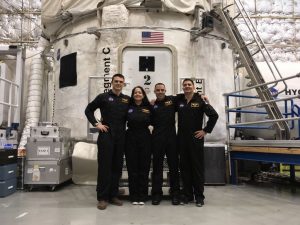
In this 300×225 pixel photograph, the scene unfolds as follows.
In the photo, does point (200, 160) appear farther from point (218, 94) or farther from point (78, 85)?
point (78, 85)

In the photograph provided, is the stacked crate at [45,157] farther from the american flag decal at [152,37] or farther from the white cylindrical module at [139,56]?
the american flag decal at [152,37]

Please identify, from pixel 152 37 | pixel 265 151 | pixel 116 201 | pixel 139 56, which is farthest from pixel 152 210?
pixel 152 37

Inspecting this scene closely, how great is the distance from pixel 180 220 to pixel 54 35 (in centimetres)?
594

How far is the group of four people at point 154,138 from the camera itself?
4359 mm

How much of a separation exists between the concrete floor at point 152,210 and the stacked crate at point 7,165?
0.52 feet

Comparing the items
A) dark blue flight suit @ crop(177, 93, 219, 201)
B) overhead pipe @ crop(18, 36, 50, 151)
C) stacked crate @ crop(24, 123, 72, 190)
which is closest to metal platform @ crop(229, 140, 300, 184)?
dark blue flight suit @ crop(177, 93, 219, 201)

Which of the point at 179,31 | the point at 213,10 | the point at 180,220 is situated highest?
the point at 213,10

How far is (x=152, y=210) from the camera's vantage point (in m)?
4.04

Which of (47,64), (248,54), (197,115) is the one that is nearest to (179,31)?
(248,54)

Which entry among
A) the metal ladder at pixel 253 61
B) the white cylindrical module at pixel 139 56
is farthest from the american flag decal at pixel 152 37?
the metal ladder at pixel 253 61

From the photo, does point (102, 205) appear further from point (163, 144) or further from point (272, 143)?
point (272, 143)

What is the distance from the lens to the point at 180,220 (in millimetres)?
3574

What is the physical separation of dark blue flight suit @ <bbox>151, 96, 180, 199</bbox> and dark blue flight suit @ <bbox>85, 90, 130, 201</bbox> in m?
0.43

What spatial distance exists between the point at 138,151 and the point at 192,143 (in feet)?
2.34
